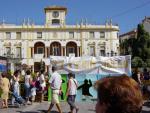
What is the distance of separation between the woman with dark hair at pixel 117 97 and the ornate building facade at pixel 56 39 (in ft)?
258

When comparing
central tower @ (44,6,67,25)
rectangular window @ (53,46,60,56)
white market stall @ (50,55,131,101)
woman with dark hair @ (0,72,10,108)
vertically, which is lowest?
woman with dark hair @ (0,72,10,108)

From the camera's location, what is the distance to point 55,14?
89.1 m

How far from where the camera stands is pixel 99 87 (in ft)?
9.51

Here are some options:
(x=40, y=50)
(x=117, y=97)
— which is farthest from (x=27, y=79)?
(x=40, y=50)

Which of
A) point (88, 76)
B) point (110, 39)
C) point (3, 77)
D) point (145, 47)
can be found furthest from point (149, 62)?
point (3, 77)

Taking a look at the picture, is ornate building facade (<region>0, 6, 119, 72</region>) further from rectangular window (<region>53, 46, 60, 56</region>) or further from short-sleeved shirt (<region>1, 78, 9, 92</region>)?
short-sleeved shirt (<region>1, 78, 9, 92</region>)

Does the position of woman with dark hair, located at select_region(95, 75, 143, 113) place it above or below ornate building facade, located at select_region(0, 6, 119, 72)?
below

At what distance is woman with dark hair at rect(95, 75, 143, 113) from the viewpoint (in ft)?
9.20

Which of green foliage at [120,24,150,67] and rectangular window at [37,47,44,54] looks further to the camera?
rectangular window at [37,47,44,54]

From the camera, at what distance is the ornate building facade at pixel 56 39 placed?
82.1 meters

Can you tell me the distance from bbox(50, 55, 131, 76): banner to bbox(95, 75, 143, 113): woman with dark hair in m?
19.1

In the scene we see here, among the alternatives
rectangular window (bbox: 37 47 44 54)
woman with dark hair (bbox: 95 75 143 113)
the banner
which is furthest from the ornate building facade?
woman with dark hair (bbox: 95 75 143 113)

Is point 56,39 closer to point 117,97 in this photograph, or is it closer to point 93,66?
point 93,66

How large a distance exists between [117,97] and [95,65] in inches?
768
